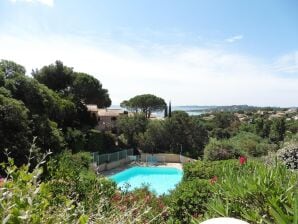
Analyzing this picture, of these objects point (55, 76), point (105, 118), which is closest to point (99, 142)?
point (55, 76)

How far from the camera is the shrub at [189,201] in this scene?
727cm

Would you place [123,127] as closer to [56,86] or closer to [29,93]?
[56,86]

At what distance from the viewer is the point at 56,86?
29.4 meters

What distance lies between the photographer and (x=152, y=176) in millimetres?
22969

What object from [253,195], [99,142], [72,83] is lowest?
[99,142]

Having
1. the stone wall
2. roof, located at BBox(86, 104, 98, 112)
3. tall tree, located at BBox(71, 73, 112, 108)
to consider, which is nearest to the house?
roof, located at BBox(86, 104, 98, 112)

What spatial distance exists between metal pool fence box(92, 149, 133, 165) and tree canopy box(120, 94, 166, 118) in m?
12.9

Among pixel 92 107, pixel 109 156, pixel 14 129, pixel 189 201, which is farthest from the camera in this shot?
pixel 92 107

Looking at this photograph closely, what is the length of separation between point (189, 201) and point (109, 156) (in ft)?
56.2

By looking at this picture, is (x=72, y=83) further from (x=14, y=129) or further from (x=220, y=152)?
(x=14, y=129)

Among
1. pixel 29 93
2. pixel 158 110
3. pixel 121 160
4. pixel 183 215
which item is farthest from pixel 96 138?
pixel 183 215

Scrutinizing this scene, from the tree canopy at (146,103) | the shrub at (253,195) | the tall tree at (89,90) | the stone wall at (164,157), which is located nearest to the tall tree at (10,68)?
the stone wall at (164,157)

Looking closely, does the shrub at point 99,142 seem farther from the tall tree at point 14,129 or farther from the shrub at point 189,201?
the shrub at point 189,201

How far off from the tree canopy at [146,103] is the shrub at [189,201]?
106ft
